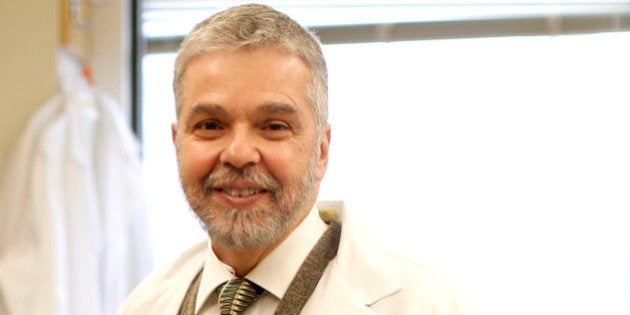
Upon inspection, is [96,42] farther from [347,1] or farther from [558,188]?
[558,188]

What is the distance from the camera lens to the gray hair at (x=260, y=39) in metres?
1.14

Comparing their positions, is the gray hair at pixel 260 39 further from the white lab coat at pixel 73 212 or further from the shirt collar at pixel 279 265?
the white lab coat at pixel 73 212

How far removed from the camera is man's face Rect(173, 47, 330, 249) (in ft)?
3.68

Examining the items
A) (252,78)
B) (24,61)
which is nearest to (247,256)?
(252,78)

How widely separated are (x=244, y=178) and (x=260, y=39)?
0.20 meters

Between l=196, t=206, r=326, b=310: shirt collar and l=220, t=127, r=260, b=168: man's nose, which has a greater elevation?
l=220, t=127, r=260, b=168: man's nose

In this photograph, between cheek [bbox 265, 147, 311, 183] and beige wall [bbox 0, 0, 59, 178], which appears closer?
cheek [bbox 265, 147, 311, 183]

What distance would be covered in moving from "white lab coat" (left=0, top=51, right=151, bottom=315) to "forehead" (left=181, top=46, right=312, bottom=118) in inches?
42.0

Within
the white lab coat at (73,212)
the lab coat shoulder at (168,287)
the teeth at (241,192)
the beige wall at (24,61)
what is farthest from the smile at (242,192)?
the beige wall at (24,61)

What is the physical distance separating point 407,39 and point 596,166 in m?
0.63

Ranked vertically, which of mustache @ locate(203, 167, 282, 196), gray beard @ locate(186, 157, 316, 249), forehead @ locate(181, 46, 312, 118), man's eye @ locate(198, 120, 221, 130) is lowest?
gray beard @ locate(186, 157, 316, 249)

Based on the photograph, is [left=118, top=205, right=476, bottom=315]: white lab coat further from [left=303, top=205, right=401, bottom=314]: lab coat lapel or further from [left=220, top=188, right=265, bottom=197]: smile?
[left=220, top=188, right=265, bottom=197]: smile

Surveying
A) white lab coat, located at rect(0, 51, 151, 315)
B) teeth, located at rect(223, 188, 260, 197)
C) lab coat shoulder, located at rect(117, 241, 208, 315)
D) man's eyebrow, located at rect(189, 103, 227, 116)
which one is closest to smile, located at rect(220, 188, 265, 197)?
teeth, located at rect(223, 188, 260, 197)

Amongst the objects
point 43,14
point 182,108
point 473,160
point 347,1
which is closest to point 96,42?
point 43,14
